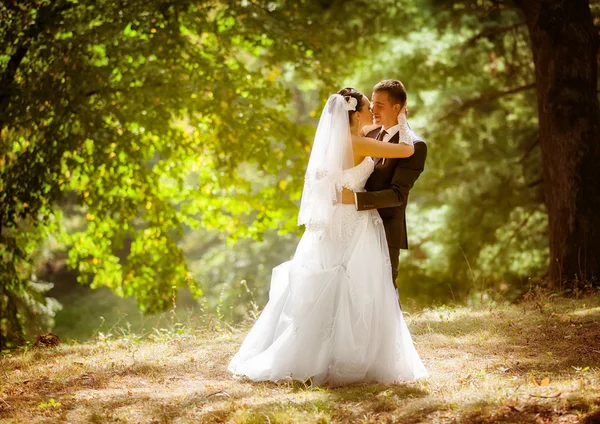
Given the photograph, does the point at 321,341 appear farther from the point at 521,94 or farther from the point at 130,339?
the point at 521,94

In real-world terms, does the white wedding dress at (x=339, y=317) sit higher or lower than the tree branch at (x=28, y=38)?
lower

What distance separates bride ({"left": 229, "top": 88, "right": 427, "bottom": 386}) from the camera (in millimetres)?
4977

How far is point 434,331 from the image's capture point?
6.66 meters

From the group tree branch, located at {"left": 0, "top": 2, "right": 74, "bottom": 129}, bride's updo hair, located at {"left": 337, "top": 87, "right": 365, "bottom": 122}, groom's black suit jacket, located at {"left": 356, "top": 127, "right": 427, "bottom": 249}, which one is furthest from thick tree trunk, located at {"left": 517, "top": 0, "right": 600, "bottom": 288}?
tree branch, located at {"left": 0, "top": 2, "right": 74, "bottom": 129}

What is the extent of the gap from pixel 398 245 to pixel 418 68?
1003cm

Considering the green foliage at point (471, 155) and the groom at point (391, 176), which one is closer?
the groom at point (391, 176)

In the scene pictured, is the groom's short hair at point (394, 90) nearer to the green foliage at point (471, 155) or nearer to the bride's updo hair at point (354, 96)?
the bride's updo hair at point (354, 96)

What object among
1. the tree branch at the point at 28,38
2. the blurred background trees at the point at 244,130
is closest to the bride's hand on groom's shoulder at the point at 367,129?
the blurred background trees at the point at 244,130

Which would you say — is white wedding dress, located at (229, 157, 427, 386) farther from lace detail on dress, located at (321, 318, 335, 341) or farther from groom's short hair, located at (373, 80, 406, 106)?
groom's short hair, located at (373, 80, 406, 106)

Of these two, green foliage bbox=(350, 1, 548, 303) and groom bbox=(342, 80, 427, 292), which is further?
green foliage bbox=(350, 1, 548, 303)

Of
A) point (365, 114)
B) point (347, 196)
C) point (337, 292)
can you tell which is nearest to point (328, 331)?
point (337, 292)

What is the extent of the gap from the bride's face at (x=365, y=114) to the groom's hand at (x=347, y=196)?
54 cm

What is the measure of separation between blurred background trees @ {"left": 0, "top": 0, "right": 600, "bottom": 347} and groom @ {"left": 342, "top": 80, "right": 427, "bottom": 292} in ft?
7.77

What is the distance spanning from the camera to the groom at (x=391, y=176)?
5242 mm
